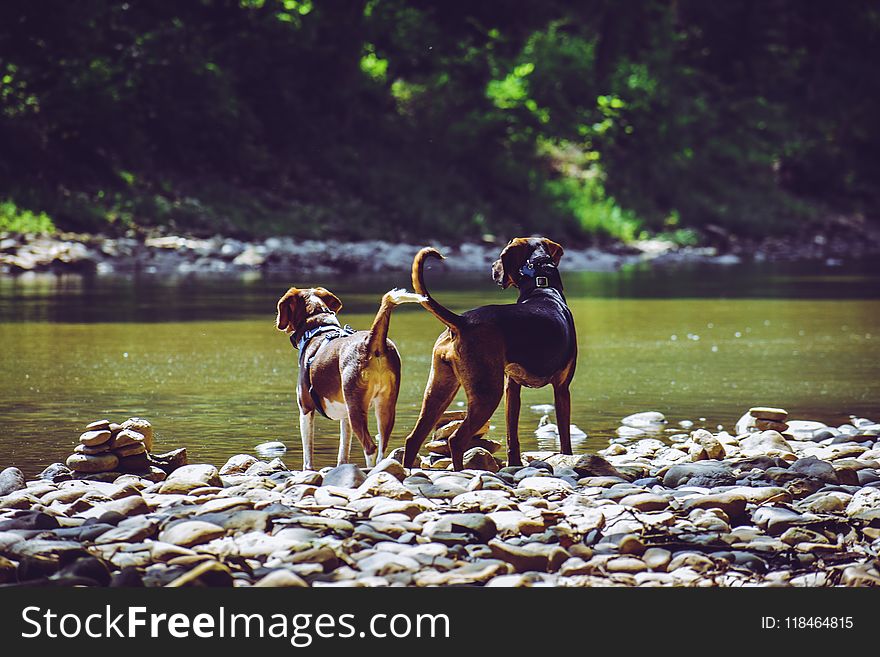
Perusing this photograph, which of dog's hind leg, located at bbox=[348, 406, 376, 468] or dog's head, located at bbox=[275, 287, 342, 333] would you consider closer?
dog's hind leg, located at bbox=[348, 406, 376, 468]

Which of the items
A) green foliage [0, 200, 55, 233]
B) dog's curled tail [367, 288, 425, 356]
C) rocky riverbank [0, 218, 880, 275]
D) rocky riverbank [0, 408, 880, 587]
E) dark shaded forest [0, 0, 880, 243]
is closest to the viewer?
rocky riverbank [0, 408, 880, 587]

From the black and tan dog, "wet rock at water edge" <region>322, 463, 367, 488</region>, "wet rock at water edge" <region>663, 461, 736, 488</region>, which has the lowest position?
"wet rock at water edge" <region>663, 461, 736, 488</region>

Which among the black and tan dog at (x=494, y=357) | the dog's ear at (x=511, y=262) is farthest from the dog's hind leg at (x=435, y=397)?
the dog's ear at (x=511, y=262)

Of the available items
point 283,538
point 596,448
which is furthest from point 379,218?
point 283,538

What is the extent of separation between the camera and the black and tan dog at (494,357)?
300 inches

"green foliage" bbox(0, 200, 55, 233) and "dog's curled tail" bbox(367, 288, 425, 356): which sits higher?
"green foliage" bbox(0, 200, 55, 233)

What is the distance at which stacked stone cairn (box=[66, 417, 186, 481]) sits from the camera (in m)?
7.92

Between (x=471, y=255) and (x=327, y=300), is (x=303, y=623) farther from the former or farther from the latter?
(x=471, y=255)

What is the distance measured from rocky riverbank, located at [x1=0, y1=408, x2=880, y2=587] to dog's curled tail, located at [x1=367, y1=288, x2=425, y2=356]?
2.17 ft

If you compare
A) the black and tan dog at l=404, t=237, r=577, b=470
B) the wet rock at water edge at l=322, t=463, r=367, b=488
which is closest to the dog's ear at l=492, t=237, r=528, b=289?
the black and tan dog at l=404, t=237, r=577, b=470

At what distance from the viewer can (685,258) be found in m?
40.1

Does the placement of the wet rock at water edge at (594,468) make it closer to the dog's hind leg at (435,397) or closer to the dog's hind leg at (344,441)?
the dog's hind leg at (435,397)

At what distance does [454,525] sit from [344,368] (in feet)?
5.58

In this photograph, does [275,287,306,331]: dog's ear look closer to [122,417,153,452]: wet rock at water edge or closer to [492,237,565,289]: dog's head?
[122,417,153,452]: wet rock at water edge
